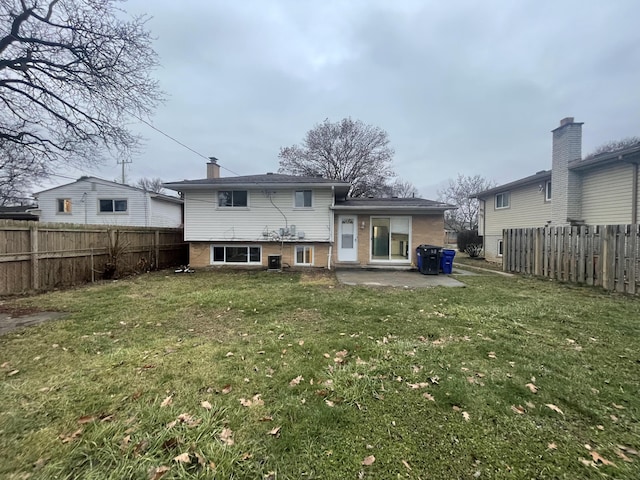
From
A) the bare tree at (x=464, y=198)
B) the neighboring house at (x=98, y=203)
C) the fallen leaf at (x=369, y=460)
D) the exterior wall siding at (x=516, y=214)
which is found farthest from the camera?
the bare tree at (x=464, y=198)

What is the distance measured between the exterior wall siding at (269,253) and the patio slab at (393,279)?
127cm

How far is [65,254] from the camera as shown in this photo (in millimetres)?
8656

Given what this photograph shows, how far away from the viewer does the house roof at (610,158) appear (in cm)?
963

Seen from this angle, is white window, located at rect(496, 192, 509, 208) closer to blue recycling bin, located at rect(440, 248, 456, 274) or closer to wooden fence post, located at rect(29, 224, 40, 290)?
blue recycling bin, located at rect(440, 248, 456, 274)

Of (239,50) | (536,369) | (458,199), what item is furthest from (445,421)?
(458,199)

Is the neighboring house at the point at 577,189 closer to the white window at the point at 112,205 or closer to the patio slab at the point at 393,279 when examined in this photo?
the patio slab at the point at 393,279

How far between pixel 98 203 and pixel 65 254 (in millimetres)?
12272

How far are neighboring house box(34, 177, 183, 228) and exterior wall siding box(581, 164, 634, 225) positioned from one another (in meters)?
23.1

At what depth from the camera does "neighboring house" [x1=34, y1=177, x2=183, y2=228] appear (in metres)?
18.2

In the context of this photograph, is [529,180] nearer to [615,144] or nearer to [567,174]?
[567,174]

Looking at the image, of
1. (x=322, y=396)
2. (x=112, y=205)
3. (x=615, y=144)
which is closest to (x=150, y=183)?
(x=112, y=205)

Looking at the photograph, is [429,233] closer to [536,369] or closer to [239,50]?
[536,369]

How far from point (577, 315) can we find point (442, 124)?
20.4 metres

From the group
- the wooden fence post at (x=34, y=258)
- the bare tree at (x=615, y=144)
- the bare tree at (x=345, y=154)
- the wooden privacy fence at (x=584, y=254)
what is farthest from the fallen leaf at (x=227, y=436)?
the bare tree at (x=615, y=144)
